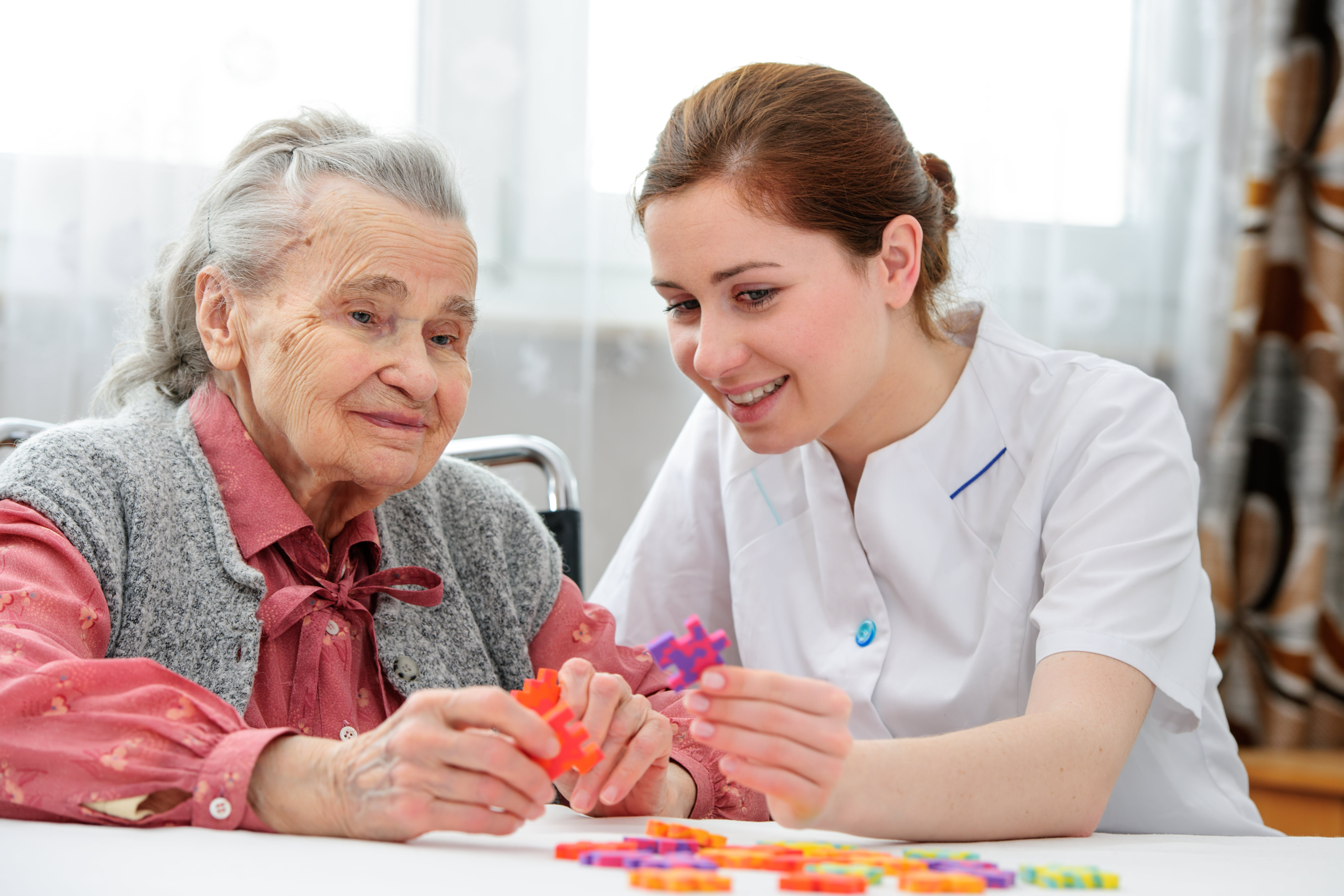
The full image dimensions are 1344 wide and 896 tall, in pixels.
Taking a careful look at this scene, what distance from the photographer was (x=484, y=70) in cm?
223

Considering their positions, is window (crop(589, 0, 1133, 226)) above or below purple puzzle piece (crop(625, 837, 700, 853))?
above

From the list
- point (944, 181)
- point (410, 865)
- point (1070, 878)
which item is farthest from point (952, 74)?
point (410, 865)

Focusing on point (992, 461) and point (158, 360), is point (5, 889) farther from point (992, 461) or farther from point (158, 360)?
point (992, 461)

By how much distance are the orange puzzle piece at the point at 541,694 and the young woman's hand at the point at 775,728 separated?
0.11 meters

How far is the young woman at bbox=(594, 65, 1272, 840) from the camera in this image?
1.25 m

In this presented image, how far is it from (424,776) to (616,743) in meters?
0.32

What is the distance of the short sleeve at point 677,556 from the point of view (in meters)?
1.76

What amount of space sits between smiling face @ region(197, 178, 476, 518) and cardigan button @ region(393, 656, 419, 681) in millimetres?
188

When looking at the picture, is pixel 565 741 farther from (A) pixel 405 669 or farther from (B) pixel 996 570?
(B) pixel 996 570

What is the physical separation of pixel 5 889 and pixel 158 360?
0.83 meters

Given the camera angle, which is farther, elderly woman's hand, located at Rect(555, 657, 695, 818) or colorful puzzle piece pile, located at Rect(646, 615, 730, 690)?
elderly woman's hand, located at Rect(555, 657, 695, 818)

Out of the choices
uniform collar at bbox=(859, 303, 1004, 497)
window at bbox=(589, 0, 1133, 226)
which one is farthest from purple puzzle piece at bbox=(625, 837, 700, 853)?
window at bbox=(589, 0, 1133, 226)

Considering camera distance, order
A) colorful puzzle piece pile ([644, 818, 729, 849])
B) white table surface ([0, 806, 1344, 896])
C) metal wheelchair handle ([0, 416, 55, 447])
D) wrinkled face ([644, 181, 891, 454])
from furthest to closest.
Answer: metal wheelchair handle ([0, 416, 55, 447]) → wrinkled face ([644, 181, 891, 454]) → colorful puzzle piece pile ([644, 818, 729, 849]) → white table surface ([0, 806, 1344, 896])

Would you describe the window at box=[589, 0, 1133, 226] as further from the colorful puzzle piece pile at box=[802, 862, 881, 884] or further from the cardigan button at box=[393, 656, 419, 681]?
the colorful puzzle piece pile at box=[802, 862, 881, 884]
